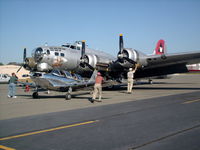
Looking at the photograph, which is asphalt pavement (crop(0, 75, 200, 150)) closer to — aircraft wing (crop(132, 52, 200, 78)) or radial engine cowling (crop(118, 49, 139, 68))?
aircraft wing (crop(132, 52, 200, 78))

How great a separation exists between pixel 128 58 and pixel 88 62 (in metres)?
3.77

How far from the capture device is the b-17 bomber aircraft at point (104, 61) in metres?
19.6

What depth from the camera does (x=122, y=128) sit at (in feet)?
21.6

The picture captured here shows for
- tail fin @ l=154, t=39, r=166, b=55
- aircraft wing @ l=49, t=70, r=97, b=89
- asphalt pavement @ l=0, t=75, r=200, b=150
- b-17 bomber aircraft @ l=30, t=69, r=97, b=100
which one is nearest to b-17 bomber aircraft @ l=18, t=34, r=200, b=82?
b-17 bomber aircraft @ l=30, t=69, r=97, b=100

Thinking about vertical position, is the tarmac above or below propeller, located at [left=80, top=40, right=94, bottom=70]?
below

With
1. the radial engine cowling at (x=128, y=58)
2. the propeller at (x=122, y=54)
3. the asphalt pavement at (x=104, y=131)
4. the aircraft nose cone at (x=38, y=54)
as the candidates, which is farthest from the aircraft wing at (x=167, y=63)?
the asphalt pavement at (x=104, y=131)

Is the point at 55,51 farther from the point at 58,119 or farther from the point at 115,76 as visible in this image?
the point at 58,119

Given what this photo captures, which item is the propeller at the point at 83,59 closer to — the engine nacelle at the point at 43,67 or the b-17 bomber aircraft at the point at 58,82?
the engine nacelle at the point at 43,67

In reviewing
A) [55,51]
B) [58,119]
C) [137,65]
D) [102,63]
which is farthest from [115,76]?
[58,119]

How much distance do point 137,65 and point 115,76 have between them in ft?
13.5

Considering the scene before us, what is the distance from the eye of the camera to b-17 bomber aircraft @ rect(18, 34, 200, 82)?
19594mm

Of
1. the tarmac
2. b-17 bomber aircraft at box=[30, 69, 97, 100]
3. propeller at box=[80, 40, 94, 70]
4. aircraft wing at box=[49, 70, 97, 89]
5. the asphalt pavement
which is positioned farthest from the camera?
propeller at box=[80, 40, 94, 70]

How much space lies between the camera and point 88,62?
22.0 m

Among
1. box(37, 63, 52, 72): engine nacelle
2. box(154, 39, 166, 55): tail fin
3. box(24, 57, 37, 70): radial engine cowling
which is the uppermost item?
box(154, 39, 166, 55): tail fin
